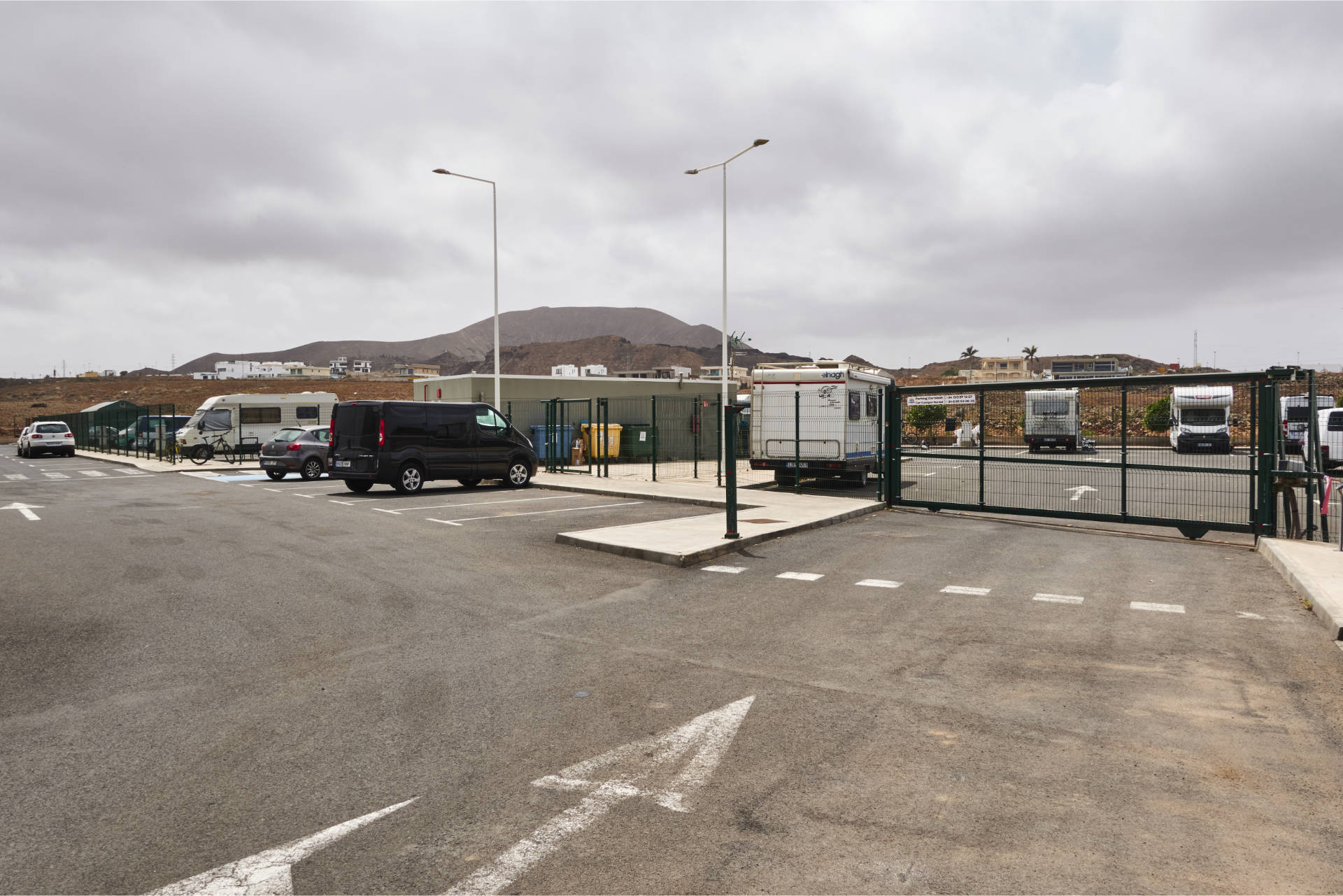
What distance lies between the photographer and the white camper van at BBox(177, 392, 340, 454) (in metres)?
34.5

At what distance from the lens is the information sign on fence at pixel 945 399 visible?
1520 centimetres

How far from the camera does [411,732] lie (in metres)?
4.77

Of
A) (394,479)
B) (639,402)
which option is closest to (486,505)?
(394,479)

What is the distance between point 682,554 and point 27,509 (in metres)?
14.0

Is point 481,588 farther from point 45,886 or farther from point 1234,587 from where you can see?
point 1234,587

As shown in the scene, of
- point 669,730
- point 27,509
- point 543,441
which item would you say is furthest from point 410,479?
point 669,730

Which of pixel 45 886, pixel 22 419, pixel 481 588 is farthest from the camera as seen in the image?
pixel 22 419

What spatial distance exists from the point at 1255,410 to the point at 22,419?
387 ft

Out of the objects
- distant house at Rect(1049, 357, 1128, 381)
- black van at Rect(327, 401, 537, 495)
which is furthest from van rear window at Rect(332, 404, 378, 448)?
distant house at Rect(1049, 357, 1128, 381)

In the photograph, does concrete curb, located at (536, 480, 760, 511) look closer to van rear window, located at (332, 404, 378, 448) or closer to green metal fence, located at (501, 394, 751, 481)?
green metal fence, located at (501, 394, 751, 481)

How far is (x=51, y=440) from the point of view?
43.5 meters

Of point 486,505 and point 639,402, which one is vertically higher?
point 639,402

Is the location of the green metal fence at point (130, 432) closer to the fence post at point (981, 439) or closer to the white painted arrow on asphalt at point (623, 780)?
the fence post at point (981, 439)

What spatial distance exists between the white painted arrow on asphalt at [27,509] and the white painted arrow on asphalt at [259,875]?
1476 cm
